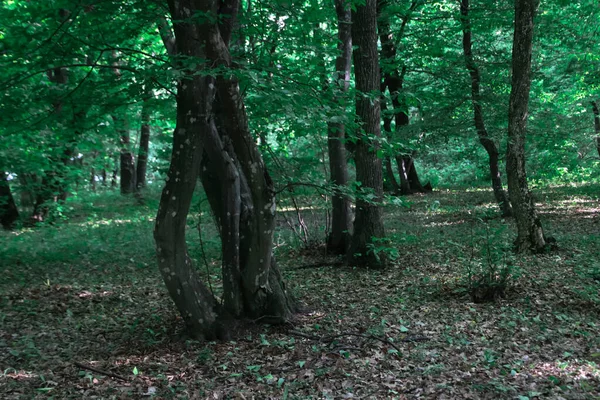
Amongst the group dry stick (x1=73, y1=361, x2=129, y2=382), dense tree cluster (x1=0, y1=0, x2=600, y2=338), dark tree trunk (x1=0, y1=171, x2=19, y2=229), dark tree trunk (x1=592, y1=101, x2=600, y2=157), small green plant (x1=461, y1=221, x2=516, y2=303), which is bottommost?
dry stick (x1=73, y1=361, x2=129, y2=382)

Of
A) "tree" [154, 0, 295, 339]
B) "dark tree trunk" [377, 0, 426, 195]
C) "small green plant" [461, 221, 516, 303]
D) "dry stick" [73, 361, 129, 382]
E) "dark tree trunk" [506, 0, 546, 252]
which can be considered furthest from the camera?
"dark tree trunk" [377, 0, 426, 195]

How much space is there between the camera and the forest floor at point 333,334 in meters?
4.07

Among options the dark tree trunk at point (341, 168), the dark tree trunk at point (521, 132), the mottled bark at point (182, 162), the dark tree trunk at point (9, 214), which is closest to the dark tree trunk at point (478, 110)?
the dark tree trunk at point (521, 132)

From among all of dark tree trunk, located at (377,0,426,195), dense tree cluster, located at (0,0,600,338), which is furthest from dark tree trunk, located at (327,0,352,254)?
dark tree trunk, located at (377,0,426,195)

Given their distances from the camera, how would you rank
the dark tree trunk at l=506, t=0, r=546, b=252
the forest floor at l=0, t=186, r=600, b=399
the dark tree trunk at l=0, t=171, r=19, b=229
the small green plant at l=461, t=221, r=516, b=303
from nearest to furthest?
the forest floor at l=0, t=186, r=600, b=399
the small green plant at l=461, t=221, r=516, b=303
the dark tree trunk at l=506, t=0, r=546, b=252
the dark tree trunk at l=0, t=171, r=19, b=229

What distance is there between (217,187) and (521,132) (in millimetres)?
5384

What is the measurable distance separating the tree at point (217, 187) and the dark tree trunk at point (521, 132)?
15.6 ft

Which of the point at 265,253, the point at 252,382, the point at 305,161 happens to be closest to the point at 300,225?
the point at 305,161

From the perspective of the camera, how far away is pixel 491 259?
6027 mm

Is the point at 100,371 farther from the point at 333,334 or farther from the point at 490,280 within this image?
the point at 490,280

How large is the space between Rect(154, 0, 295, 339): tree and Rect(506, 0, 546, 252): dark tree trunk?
4.74m

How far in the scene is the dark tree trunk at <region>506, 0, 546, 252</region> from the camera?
7871 millimetres

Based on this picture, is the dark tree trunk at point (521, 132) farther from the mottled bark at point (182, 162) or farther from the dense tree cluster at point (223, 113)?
the mottled bark at point (182, 162)

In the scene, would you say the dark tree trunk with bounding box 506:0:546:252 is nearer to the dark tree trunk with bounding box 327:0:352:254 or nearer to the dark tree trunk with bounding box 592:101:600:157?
the dark tree trunk with bounding box 327:0:352:254
